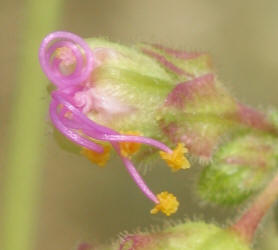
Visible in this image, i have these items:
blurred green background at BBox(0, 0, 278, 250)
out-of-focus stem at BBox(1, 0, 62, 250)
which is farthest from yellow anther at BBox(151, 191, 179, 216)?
blurred green background at BBox(0, 0, 278, 250)

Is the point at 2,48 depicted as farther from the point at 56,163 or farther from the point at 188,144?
the point at 188,144

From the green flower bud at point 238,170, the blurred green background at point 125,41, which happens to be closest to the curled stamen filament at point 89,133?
the green flower bud at point 238,170

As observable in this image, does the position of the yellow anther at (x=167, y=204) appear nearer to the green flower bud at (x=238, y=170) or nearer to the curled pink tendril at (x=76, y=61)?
the green flower bud at (x=238, y=170)

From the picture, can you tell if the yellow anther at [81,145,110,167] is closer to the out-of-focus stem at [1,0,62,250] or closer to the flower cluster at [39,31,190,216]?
the flower cluster at [39,31,190,216]

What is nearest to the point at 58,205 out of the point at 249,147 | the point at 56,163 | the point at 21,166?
the point at 56,163

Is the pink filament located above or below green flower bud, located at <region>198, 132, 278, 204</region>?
above

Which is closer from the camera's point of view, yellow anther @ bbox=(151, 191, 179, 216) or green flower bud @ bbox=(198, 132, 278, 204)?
yellow anther @ bbox=(151, 191, 179, 216)
